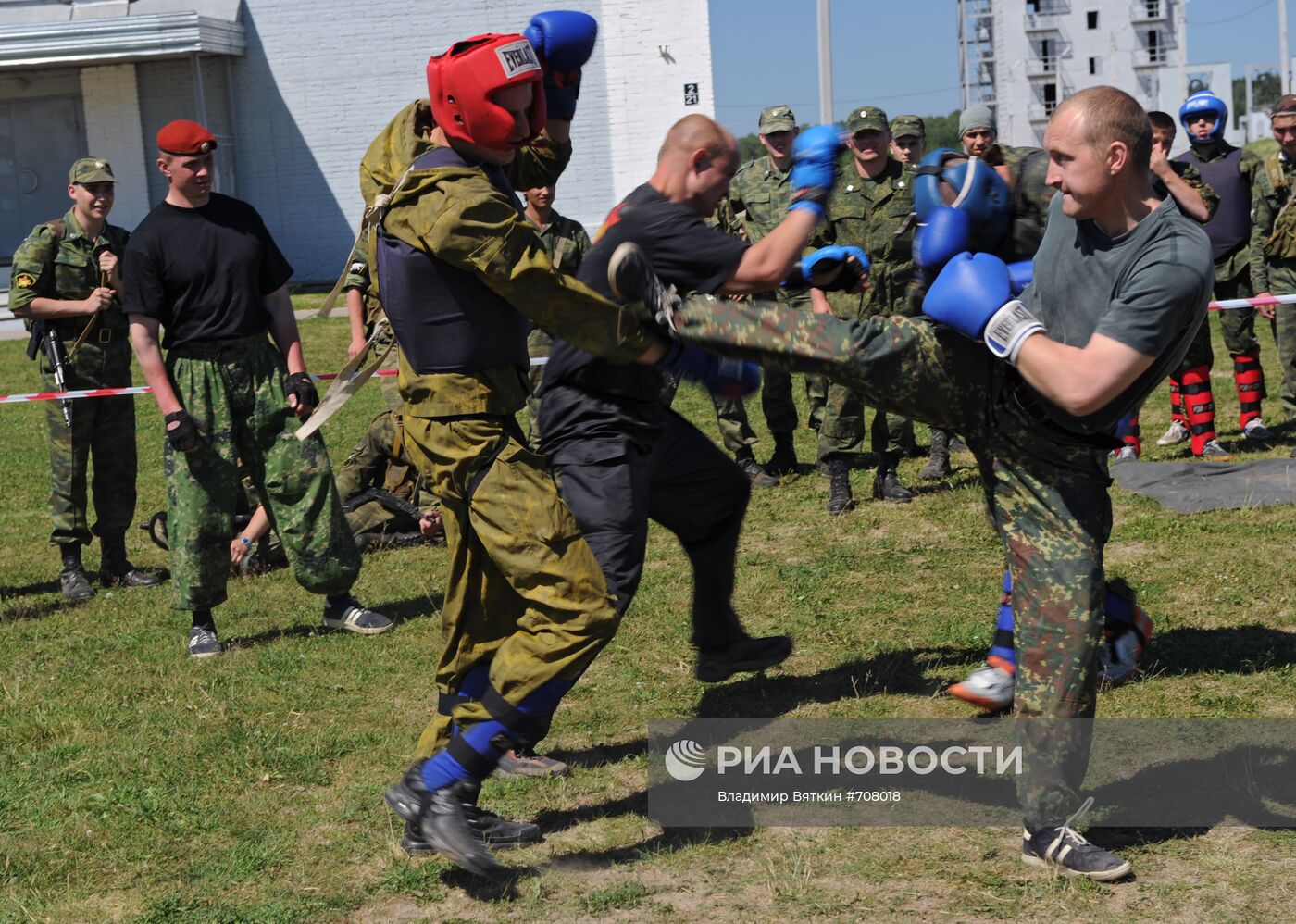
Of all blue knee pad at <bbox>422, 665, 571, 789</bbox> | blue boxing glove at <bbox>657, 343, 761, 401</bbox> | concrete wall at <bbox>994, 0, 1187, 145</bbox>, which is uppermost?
concrete wall at <bbox>994, 0, 1187, 145</bbox>

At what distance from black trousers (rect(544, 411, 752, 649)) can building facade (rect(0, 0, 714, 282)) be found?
22531 millimetres

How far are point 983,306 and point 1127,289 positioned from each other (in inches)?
15.1

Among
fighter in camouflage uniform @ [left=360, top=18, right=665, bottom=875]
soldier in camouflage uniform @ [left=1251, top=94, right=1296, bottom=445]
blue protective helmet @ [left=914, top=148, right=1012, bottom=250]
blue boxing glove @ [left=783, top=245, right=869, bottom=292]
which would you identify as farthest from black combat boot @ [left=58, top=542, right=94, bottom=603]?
soldier in camouflage uniform @ [left=1251, top=94, right=1296, bottom=445]

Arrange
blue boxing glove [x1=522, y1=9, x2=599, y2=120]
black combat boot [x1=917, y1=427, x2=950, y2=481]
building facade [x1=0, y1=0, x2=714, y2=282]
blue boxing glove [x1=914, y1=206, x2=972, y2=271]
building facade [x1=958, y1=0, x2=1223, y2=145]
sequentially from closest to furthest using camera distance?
blue boxing glove [x1=914, y1=206, x2=972, y2=271]
blue boxing glove [x1=522, y1=9, x2=599, y2=120]
black combat boot [x1=917, y1=427, x2=950, y2=481]
building facade [x1=0, y1=0, x2=714, y2=282]
building facade [x1=958, y1=0, x2=1223, y2=145]

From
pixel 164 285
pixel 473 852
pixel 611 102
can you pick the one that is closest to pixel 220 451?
pixel 164 285

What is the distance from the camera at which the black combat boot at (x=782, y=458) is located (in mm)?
9859

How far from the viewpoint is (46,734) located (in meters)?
5.54

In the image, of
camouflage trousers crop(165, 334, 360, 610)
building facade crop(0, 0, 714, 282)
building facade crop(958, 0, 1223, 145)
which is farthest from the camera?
building facade crop(958, 0, 1223, 145)

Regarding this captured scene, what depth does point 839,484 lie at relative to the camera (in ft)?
28.4

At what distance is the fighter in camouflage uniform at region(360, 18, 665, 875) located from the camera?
3777 mm

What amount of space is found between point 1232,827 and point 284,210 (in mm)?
26787

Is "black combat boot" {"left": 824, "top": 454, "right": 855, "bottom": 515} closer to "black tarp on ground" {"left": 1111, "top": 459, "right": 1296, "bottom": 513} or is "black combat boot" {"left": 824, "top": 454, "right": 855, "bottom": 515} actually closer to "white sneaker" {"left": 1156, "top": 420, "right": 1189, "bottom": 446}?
"black tarp on ground" {"left": 1111, "top": 459, "right": 1296, "bottom": 513}

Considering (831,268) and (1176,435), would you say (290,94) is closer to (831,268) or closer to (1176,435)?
(1176,435)

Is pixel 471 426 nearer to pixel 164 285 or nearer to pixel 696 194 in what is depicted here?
pixel 696 194
